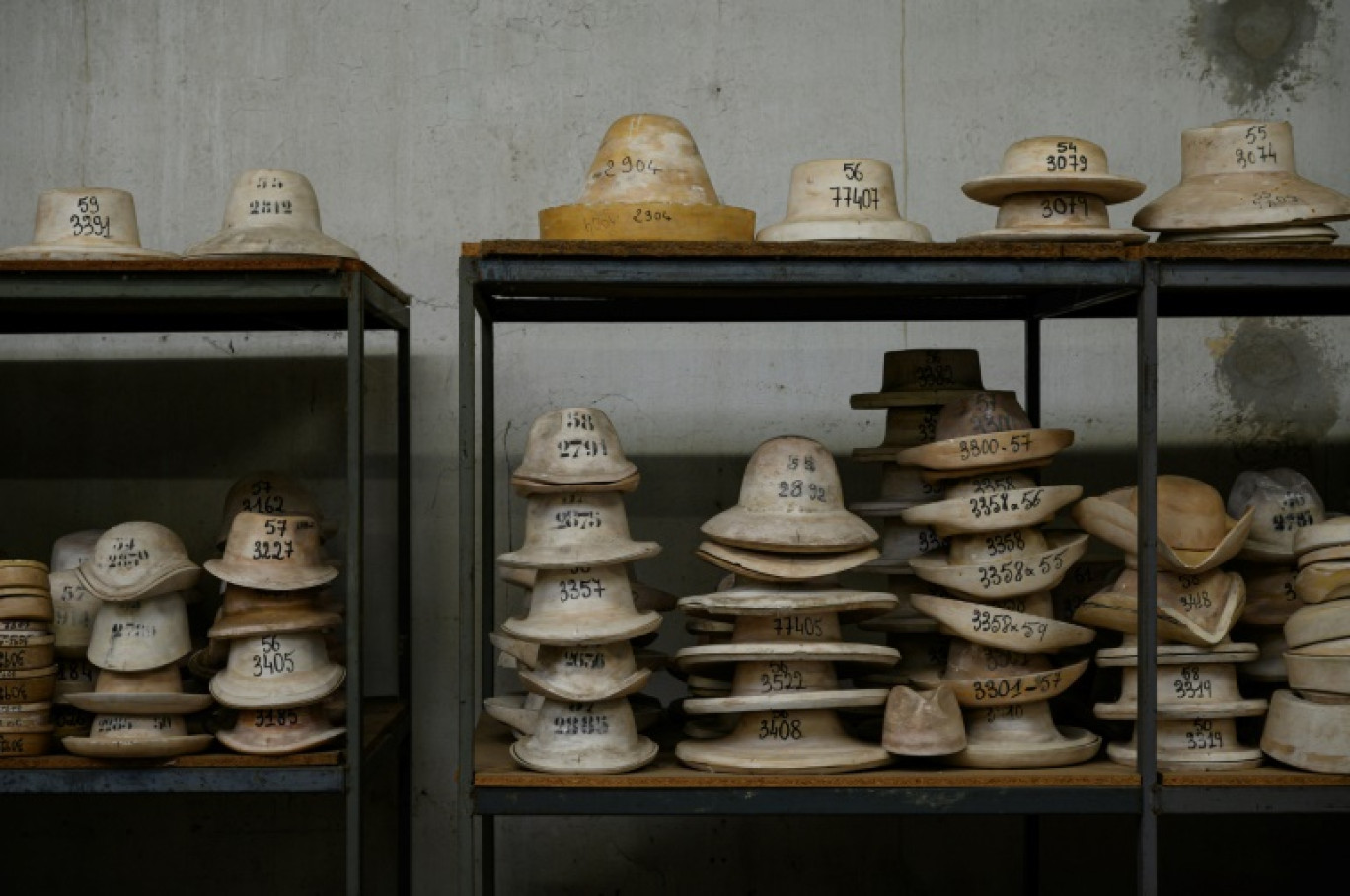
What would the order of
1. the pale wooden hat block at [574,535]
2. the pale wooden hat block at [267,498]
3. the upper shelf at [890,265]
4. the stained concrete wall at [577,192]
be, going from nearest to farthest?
the upper shelf at [890,265]
the pale wooden hat block at [574,535]
the pale wooden hat block at [267,498]
the stained concrete wall at [577,192]

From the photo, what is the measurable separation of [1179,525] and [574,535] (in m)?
1.21

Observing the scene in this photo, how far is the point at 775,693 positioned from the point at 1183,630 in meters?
Answer: 0.81

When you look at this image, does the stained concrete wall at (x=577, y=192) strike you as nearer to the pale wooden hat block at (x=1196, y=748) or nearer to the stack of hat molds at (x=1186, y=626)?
the stack of hat molds at (x=1186, y=626)

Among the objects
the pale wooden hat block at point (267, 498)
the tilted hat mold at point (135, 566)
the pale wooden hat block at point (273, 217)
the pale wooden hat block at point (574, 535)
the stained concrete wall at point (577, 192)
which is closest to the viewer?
the pale wooden hat block at point (574, 535)

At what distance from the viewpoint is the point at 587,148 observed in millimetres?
3746

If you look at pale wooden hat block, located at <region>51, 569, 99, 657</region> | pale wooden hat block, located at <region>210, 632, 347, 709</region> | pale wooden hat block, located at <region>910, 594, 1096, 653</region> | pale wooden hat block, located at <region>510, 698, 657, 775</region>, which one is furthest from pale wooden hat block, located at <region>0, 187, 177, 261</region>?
pale wooden hat block, located at <region>910, 594, 1096, 653</region>

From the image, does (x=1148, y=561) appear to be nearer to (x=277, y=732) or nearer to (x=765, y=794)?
(x=765, y=794)

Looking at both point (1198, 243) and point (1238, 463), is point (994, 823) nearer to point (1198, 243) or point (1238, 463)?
point (1238, 463)

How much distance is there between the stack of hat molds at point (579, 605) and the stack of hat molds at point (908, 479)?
585 mm

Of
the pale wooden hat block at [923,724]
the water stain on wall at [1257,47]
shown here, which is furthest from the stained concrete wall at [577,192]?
the pale wooden hat block at [923,724]

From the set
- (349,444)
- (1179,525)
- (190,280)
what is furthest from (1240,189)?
(190,280)

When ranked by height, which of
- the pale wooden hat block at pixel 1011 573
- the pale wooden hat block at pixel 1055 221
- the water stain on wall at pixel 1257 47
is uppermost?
the water stain on wall at pixel 1257 47

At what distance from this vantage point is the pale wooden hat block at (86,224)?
3016 mm

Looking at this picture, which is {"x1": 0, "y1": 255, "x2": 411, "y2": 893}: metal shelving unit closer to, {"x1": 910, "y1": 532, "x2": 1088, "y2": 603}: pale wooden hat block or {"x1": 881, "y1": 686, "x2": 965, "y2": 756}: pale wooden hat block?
{"x1": 881, "y1": 686, "x2": 965, "y2": 756}: pale wooden hat block
